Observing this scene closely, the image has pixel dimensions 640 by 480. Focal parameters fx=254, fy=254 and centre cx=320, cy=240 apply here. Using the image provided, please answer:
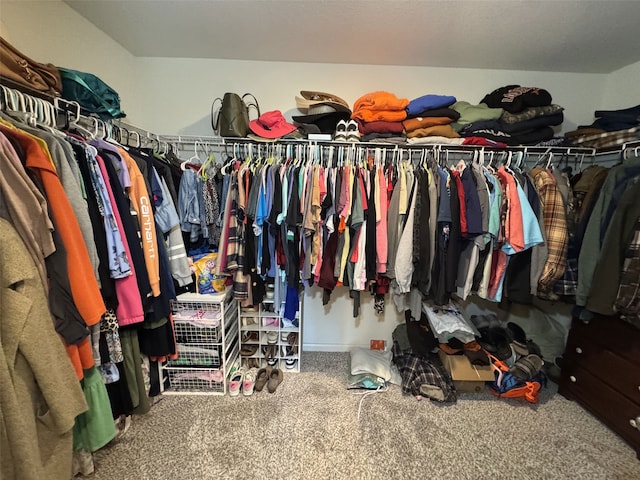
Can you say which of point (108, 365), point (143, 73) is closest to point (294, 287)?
point (108, 365)

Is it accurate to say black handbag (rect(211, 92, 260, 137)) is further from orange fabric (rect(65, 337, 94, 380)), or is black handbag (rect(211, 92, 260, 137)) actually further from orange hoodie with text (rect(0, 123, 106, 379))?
orange fabric (rect(65, 337, 94, 380))

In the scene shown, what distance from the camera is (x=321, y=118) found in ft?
5.78

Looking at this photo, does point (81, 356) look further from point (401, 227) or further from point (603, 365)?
point (603, 365)

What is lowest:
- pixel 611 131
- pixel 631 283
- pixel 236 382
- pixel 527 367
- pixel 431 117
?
pixel 236 382

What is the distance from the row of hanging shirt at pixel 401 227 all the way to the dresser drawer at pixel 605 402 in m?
0.67

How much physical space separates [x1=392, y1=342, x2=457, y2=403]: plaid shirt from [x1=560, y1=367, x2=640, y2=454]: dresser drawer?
2.64 ft

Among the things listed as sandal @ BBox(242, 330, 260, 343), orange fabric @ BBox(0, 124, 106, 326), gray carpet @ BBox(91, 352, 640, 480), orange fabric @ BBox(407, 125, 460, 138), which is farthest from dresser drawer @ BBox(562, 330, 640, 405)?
orange fabric @ BBox(0, 124, 106, 326)

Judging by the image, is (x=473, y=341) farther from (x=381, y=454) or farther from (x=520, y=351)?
(x=381, y=454)

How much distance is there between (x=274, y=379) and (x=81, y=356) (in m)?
1.19

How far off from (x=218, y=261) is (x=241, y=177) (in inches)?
22.2

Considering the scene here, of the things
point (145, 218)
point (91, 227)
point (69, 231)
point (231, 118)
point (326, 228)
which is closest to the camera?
point (69, 231)

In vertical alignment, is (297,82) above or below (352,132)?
above

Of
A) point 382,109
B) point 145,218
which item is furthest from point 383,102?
point 145,218

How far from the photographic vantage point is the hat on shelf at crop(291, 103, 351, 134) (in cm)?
173
